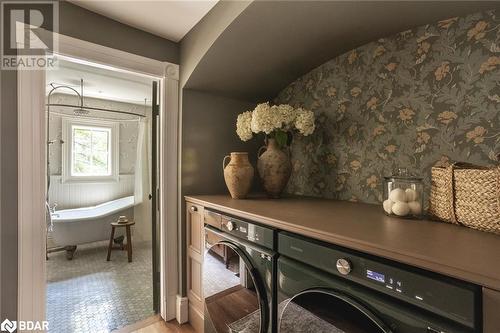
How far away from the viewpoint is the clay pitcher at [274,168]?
1.77m

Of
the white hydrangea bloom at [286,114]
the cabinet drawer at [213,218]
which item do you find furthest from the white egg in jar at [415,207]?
the cabinet drawer at [213,218]

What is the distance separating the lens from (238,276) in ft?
4.28

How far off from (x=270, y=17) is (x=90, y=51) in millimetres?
1173

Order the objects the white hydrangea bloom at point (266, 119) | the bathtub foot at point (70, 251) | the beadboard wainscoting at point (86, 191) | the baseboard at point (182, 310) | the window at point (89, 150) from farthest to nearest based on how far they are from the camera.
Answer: the window at point (89, 150) < the beadboard wainscoting at point (86, 191) < the bathtub foot at point (70, 251) < the baseboard at point (182, 310) < the white hydrangea bloom at point (266, 119)

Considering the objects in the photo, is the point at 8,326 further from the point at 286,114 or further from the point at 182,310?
the point at 286,114

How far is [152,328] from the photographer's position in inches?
74.1

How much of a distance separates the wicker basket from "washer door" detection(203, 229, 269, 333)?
89cm

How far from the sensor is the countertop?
0.61 m

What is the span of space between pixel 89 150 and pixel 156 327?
3.49m

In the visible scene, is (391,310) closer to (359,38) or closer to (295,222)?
(295,222)

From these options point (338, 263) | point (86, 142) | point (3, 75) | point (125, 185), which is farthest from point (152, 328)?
point (86, 142)

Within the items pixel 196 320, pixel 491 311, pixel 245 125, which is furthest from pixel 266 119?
pixel 196 320

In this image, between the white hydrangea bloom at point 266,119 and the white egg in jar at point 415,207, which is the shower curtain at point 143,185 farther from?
the white egg in jar at point 415,207

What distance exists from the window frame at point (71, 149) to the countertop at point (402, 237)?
12.8ft
